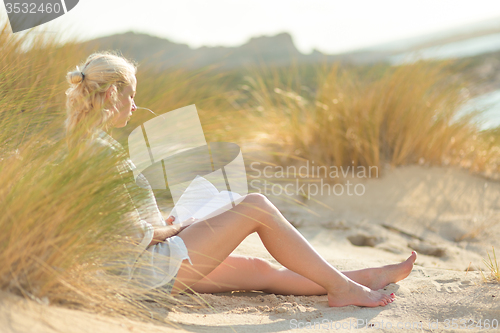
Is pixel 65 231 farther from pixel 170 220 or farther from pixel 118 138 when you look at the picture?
pixel 118 138

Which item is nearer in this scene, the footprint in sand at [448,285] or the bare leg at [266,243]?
the bare leg at [266,243]

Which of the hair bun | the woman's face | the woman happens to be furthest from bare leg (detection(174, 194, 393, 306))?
the hair bun

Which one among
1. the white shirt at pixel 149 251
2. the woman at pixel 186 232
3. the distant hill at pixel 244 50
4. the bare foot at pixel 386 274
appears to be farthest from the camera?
the distant hill at pixel 244 50

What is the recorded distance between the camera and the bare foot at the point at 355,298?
2016 mm

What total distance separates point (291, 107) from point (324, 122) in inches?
18.1

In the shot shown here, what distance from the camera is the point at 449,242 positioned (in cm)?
345

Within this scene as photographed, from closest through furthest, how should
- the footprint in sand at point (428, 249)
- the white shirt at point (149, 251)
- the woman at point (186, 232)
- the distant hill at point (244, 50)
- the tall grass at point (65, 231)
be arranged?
the tall grass at point (65, 231), the white shirt at point (149, 251), the woman at point (186, 232), the footprint in sand at point (428, 249), the distant hill at point (244, 50)

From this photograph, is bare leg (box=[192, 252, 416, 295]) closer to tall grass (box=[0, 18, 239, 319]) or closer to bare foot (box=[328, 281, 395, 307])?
bare foot (box=[328, 281, 395, 307])

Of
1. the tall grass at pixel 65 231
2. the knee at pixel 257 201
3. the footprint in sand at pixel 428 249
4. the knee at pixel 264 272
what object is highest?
the tall grass at pixel 65 231

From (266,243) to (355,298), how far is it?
0.51 m

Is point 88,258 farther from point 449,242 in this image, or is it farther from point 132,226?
point 449,242

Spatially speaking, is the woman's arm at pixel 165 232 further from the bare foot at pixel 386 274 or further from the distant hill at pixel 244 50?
the distant hill at pixel 244 50

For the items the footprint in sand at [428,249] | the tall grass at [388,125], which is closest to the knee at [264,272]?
the footprint in sand at [428,249]

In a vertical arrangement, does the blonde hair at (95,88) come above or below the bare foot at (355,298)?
above
